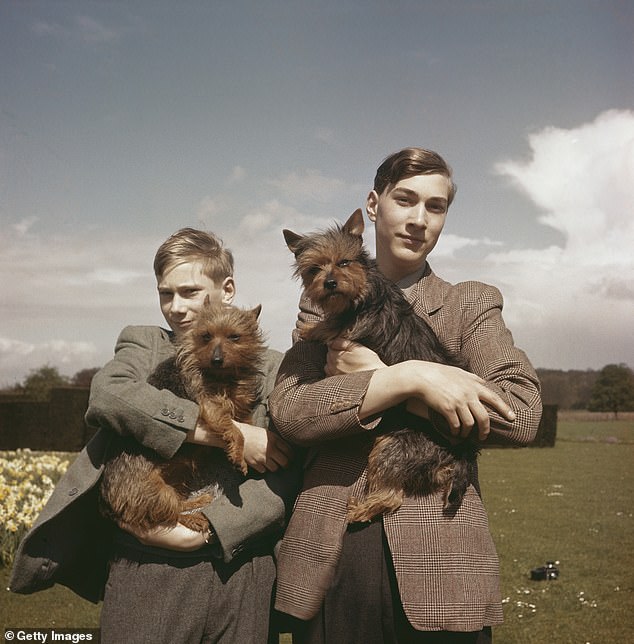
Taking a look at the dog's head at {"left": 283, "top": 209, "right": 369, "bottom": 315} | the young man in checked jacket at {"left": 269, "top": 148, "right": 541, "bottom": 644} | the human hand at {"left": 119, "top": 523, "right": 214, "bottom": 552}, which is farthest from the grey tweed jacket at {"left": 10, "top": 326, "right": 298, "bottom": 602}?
the dog's head at {"left": 283, "top": 209, "right": 369, "bottom": 315}

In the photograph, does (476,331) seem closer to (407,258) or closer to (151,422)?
(407,258)

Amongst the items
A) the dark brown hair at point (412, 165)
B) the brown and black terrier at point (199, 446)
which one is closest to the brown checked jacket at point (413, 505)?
the brown and black terrier at point (199, 446)

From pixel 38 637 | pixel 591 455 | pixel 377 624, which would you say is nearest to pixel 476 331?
pixel 377 624

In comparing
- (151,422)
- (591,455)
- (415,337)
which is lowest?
(591,455)

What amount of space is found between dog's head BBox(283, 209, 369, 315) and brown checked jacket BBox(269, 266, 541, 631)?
0.39 m

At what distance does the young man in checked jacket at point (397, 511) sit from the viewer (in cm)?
264

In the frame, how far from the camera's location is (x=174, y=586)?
3.18 meters

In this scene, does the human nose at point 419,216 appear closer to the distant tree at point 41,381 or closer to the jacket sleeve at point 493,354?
the jacket sleeve at point 493,354

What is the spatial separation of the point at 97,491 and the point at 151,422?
1.91 feet

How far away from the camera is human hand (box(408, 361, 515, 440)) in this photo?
269 centimetres

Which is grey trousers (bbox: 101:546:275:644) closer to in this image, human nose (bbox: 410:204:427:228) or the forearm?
the forearm

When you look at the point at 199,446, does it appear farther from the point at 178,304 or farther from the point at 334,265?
the point at 334,265

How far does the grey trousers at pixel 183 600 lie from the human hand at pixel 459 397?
137cm

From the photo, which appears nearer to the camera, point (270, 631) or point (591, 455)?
point (270, 631)
